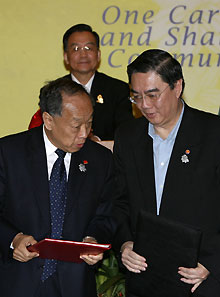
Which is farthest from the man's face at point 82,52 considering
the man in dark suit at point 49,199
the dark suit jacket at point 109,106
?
the man in dark suit at point 49,199

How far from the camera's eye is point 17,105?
594 cm

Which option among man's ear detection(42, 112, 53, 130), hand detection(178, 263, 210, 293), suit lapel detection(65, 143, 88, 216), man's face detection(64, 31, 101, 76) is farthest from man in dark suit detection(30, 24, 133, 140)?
hand detection(178, 263, 210, 293)

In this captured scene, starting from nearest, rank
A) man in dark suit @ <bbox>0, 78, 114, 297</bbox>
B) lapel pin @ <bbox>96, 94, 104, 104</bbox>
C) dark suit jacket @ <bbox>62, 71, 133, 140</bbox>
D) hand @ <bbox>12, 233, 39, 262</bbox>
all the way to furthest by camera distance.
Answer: hand @ <bbox>12, 233, 39, 262</bbox> < man in dark suit @ <bbox>0, 78, 114, 297</bbox> < dark suit jacket @ <bbox>62, 71, 133, 140</bbox> < lapel pin @ <bbox>96, 94, 104, 104</bbox>

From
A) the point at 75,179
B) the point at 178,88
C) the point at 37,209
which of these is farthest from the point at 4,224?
the point at 178,88

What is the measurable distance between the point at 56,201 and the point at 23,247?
0.91 feet

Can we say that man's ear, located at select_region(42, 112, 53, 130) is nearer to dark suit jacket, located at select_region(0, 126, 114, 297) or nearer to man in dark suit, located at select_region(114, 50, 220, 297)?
dark suit jacket, located at select_region(0, 126, 114, 297)

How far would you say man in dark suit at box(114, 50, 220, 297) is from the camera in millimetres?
2828

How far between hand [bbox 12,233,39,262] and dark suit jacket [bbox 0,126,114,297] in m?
0.04

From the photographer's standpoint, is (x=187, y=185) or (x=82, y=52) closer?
(x=187, y=185)

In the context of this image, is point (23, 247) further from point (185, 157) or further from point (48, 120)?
point (185, 157)

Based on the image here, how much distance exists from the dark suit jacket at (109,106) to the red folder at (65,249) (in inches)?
74.1

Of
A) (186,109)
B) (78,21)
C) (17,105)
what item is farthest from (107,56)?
(186,109)

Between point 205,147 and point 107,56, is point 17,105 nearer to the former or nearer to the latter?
point 107,56

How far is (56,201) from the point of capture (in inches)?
116
